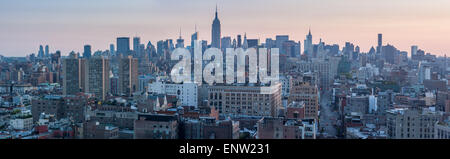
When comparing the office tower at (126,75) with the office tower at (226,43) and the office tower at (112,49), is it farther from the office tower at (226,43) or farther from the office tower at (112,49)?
the office tower at (112,49)

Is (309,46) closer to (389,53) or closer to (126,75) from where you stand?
(389,53)

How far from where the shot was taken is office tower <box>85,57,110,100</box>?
17.9 m

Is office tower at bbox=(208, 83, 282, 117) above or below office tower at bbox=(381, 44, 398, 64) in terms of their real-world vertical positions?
below

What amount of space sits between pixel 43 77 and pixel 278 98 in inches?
607

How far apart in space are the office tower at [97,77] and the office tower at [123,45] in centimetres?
1239

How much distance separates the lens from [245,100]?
38.2 ft

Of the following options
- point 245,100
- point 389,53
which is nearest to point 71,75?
point 245,100

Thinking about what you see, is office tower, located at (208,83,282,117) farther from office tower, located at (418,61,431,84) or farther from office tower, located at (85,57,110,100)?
office tower, located at (418,61,431,84)

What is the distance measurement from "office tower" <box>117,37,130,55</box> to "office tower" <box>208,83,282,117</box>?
66.6 feet

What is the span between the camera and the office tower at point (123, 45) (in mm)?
31094

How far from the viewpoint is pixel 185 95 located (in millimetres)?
14133

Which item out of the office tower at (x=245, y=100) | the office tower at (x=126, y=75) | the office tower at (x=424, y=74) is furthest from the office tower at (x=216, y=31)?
the office tower at (x=245, y=100)

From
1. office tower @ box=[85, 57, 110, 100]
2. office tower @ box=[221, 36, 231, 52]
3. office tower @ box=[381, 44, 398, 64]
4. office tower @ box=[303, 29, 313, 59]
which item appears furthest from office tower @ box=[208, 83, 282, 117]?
office tower @ box=[303, 29, 313, 59]
